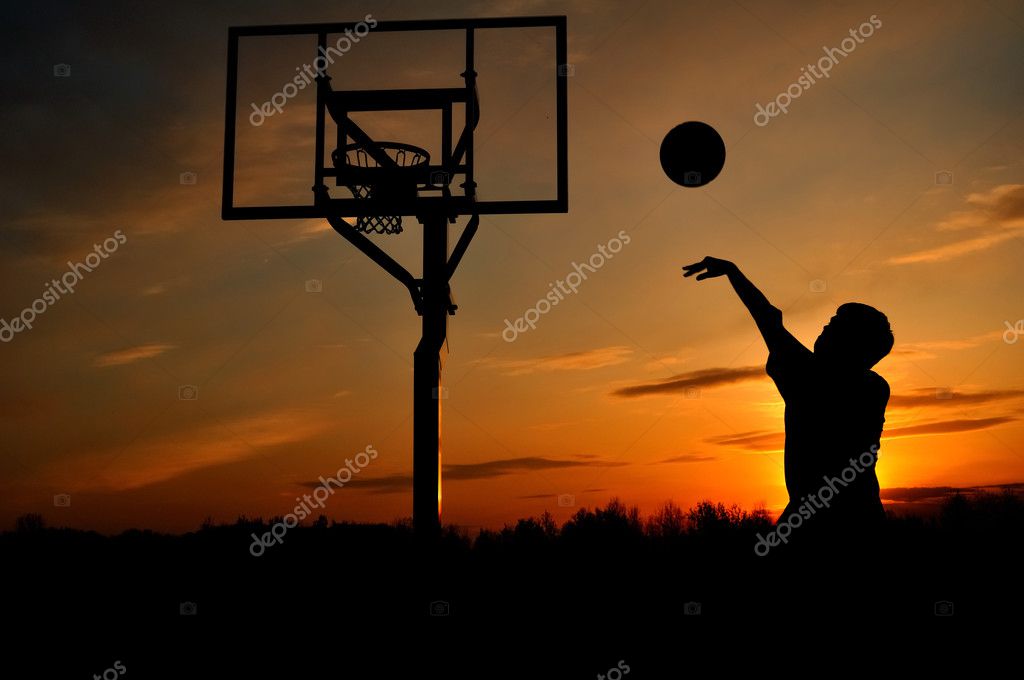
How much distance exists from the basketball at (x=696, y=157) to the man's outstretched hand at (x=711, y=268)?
3922 millimetres

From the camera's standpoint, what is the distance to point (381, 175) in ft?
28.7

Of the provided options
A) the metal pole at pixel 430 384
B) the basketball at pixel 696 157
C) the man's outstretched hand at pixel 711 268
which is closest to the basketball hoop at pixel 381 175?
the metal pole at pixel 430 384

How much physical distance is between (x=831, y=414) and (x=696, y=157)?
4.47 meters

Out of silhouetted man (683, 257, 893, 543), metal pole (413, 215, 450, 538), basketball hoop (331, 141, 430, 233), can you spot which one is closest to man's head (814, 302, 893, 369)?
silhouetted man (683, 257, 893, 543)

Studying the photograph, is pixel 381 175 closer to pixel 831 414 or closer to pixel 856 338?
pixel 856 338

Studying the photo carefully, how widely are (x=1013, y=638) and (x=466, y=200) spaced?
6827mm

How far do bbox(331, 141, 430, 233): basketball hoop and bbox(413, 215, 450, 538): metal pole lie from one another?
0.38 meters

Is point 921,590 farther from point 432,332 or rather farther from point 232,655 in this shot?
point 232,655

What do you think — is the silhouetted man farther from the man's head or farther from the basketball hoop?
the basketball hoop

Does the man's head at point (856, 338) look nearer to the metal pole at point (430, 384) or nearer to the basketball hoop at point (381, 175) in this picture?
the metal pole at point (430, 384)

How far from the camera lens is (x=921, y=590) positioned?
37.4ft

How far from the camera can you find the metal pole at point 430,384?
844cm

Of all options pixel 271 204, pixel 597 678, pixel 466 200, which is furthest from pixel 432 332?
pixel 597 678

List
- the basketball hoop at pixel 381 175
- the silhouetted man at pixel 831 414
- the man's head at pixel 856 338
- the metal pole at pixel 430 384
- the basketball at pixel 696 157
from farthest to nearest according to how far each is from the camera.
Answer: the basketball hoop at pixel 381 175, the metal pole at pixel 430 384, the basketball at pixel 696 157, the man's head at pixel 856 338, the silhouetted man at pixel 831 414
